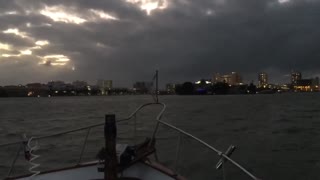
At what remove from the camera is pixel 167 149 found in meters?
25.9

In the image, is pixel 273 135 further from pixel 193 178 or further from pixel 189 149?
pixel 193 178

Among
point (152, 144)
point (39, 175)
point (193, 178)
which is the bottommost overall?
point (193, 178)

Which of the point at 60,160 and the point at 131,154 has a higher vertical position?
the point at 131,154

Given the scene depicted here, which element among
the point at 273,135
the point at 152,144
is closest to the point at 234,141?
Result: the point at 273,135

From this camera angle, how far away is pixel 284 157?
22.8 metres

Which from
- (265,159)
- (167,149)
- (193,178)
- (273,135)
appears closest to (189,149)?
(167,149)

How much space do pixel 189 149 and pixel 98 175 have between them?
16.9 m

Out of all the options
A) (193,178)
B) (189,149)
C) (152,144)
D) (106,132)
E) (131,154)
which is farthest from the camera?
(189,149)

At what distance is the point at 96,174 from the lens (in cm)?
820

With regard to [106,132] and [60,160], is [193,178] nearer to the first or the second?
[60,160]

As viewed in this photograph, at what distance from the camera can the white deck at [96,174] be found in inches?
319

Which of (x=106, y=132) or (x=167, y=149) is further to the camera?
(x=167, y=149)

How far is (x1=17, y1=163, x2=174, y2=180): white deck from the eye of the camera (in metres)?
8.11

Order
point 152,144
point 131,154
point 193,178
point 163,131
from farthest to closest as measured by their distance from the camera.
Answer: point 163,131
point 193,178
point 152,144
point 131,154
